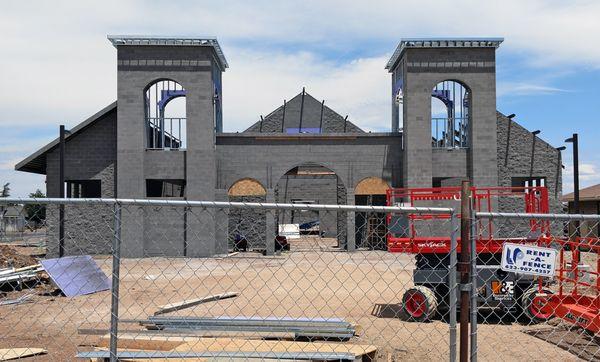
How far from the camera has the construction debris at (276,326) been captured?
8062mm

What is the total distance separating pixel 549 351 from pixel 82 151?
79.0ft

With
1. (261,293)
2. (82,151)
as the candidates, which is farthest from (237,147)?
(261,293)

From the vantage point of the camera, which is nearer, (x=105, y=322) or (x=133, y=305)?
(x=105, y=322)

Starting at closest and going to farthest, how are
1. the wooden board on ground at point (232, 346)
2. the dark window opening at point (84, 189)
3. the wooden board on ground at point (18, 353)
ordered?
the wooden board on ground at point (232, 346), the wooden board on ground at point (18, 353), the dark window opening at point (84, 189)

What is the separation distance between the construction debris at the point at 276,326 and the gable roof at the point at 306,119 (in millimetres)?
34012

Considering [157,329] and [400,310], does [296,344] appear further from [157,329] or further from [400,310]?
[400,310]

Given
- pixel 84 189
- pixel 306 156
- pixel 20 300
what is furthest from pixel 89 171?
pixel 20 300

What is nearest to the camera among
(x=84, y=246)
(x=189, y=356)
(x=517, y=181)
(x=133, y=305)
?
(x=189, y=356)

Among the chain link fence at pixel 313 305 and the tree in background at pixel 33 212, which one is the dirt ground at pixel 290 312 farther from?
the tree in background at pixel 33 212

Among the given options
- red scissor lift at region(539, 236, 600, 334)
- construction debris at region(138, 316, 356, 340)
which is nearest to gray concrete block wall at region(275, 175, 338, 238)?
red scissor lift at region(539, 236, 600, 334)

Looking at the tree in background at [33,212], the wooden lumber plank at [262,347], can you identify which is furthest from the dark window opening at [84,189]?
the wooden lumber plank at [262,347]

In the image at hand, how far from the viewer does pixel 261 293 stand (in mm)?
14977

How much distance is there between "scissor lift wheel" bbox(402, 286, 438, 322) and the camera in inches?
422

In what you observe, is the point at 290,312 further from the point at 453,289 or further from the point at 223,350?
the point at 453,289
